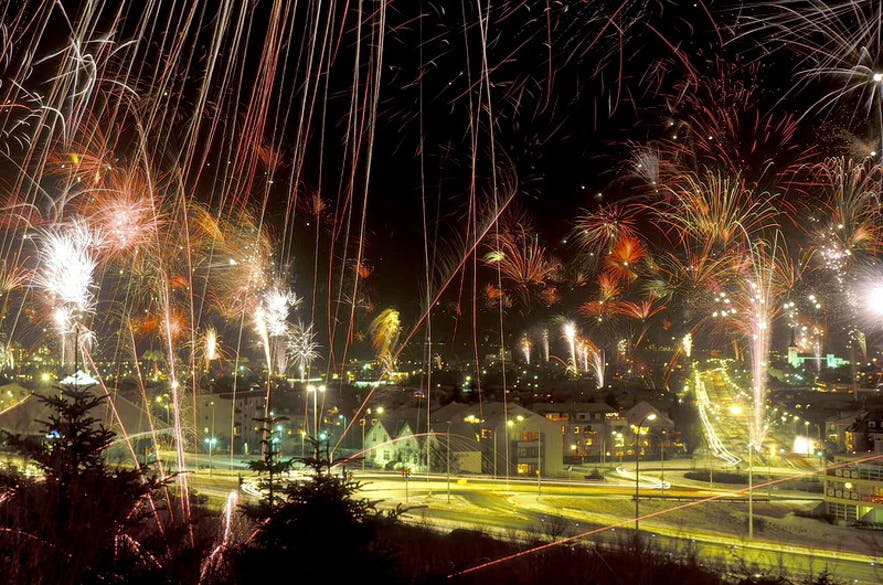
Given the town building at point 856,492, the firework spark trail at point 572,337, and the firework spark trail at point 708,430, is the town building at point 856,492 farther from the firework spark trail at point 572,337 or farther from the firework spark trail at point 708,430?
the firework spark trail at point 572,337

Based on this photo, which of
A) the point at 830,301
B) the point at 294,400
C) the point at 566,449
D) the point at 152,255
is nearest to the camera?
the point at 152,255

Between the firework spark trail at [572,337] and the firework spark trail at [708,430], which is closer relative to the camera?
the firework spark trail at [708,430]

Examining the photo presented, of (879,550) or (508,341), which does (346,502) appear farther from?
(508,341)

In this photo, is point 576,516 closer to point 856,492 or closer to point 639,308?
point 856,492

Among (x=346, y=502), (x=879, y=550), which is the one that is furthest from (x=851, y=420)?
(x=346, y=502)

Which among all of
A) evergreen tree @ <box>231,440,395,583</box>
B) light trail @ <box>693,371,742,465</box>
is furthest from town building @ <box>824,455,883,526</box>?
evergreen tree @ <box>231,440,395,583</box>

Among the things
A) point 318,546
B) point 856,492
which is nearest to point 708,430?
point 856,492

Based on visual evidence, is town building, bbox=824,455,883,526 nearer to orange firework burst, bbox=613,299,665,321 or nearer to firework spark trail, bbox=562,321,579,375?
orange firework burst, bbox=613,299,665,321

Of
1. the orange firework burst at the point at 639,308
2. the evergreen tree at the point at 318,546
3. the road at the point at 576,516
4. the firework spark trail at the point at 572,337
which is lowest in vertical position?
the road at the point at 576,516

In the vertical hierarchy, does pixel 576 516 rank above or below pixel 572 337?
below

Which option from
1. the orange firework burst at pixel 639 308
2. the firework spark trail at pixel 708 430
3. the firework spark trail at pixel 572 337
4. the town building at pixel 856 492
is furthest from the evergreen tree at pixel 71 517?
the firework spark trail at pixel 572 337

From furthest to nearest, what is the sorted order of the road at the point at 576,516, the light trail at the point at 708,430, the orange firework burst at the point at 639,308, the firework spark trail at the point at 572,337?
the firework spark trail at the point at 572,337, the orange firework burst at the point at 639,308, the light trail at the point at 708,430, the road at the point at 576,516
